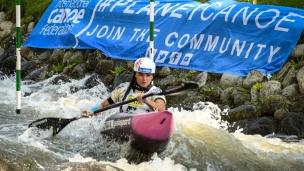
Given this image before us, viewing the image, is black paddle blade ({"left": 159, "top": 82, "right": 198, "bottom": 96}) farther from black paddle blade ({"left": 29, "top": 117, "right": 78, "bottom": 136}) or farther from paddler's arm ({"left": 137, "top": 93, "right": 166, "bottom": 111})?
black paddle blade ({"left": 29, "top": 117, "right": 78, "bottom": 136})

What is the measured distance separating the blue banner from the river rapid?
1.16 meters

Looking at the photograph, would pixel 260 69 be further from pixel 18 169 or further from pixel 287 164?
pixel 18 169

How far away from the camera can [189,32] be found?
1077 cm

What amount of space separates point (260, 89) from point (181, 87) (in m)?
3.18

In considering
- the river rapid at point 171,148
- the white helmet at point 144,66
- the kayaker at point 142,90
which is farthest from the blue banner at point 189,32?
the white helmet at point 144,66

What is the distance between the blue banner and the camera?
965 centimetres

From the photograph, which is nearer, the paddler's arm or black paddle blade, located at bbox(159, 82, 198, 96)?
black paddle blade, located at bbox(159, 82, 198, 96)

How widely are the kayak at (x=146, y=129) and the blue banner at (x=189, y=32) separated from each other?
340 centimetres

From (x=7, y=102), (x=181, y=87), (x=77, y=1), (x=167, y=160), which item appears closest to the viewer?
(x=181, y=87)

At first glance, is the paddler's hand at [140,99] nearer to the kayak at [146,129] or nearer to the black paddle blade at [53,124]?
the kayak at [146,129]

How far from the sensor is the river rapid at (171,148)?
21.2ft

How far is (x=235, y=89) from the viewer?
9.47 meters

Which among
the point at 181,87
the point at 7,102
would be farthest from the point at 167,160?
the point at 7,102

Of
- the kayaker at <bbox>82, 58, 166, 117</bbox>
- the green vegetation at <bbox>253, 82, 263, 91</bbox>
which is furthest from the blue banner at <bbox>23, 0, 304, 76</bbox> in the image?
the kayaker at <bbox>82, 58, 166, 117</bbox>
